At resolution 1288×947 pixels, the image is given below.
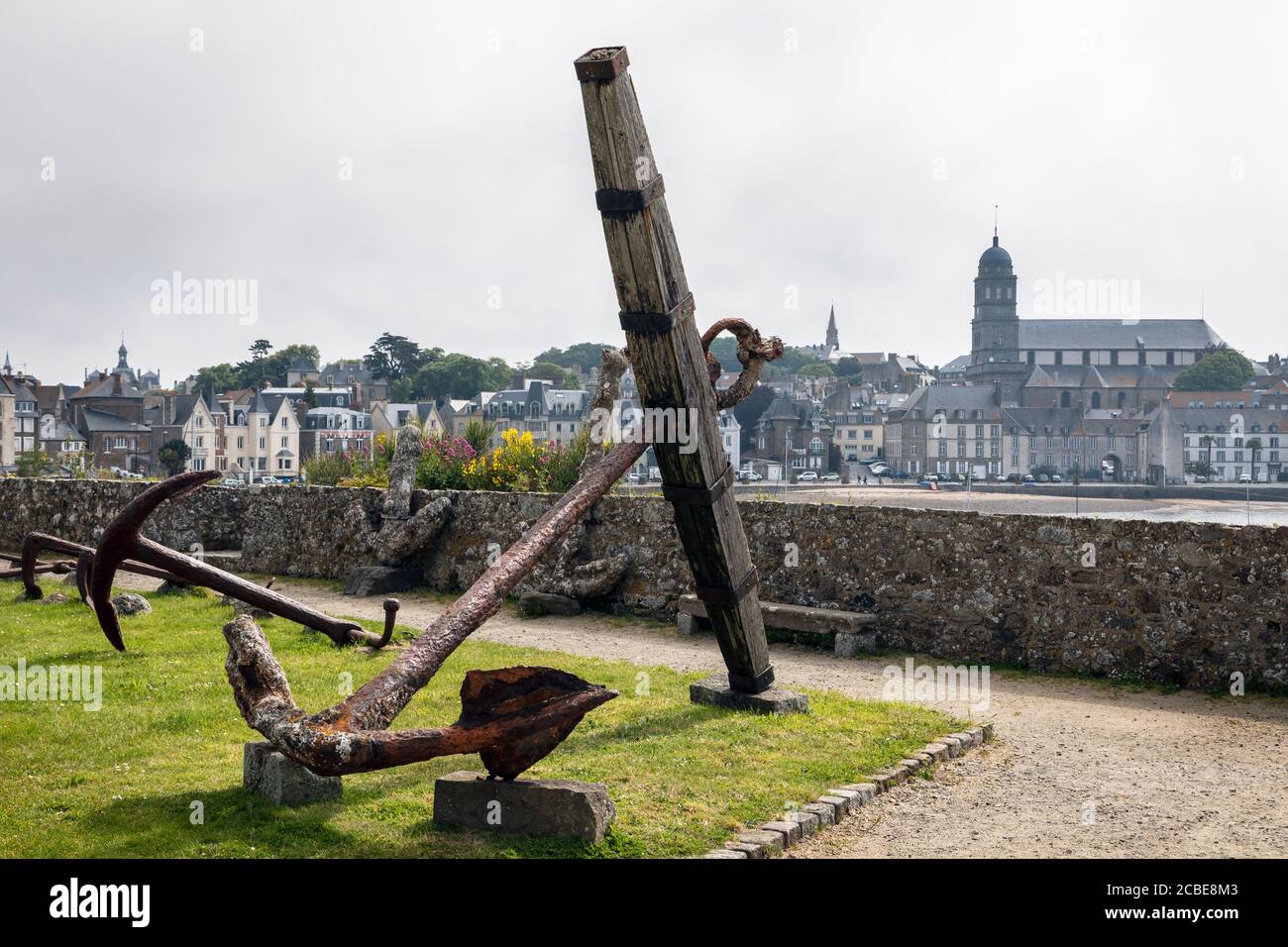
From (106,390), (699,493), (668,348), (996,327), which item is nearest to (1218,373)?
(996,327)

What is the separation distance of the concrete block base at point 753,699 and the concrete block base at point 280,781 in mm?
2697

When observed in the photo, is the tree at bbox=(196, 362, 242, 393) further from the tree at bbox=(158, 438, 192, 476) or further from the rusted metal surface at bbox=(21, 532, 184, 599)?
the rusted metal surface at bbox=(21, 532, 184, 599)

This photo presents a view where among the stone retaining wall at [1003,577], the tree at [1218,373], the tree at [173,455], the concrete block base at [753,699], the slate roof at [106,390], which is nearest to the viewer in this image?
the concrete block base at [753,699]

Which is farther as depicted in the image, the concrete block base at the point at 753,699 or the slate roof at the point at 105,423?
the slate roof at the point at 105,423

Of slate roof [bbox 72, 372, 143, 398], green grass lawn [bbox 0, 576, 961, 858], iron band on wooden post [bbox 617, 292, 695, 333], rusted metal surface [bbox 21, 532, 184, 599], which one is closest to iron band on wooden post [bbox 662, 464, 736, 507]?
iron band on wooden post [bbox 617, 292, 695, 333]

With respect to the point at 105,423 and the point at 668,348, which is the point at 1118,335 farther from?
the point at 668,348

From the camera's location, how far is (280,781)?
17.2 feet

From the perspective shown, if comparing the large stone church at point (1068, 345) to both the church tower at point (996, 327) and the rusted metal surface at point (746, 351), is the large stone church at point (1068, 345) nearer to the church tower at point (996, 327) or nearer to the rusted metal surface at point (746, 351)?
the church tower at point (996, 327)

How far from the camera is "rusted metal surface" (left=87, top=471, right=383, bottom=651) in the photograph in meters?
6.52

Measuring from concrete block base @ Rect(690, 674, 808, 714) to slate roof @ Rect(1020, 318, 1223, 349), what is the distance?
15895 centimetres

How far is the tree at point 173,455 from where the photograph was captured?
236ft

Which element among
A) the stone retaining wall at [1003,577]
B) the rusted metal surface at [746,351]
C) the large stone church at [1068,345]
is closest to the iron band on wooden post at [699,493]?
the rusted metal surface at [746,351]

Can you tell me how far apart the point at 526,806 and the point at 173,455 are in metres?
73.0

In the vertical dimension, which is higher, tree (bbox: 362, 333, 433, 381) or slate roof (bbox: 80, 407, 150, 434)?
tree (bbox: 362, 333, 433, 381)
